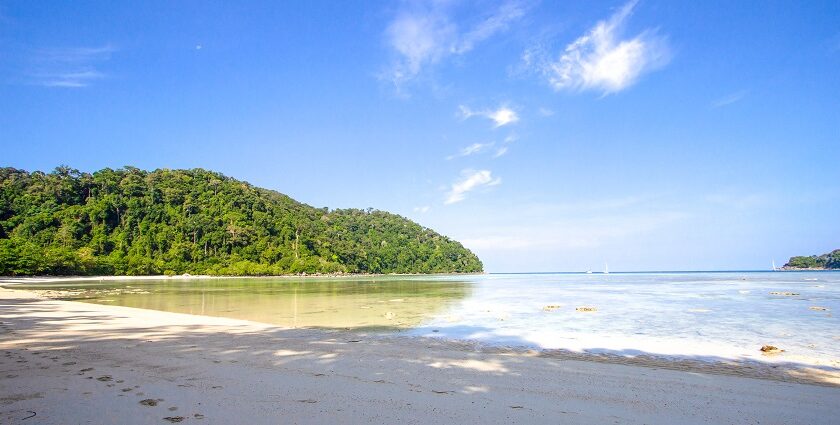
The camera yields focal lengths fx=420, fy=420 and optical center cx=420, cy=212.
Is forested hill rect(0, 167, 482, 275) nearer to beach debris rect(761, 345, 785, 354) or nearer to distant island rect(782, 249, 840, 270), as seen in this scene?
beach debris rect(761, 345, 785, 354)

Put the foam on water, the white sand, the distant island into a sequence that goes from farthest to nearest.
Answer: the distant island, the foam on water, the white sand

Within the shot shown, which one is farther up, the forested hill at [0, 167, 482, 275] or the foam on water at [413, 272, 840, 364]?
the forested hill at [0, 167, 482, 275]

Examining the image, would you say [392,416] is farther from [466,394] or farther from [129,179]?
[129,179]

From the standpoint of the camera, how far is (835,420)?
482 centimetres

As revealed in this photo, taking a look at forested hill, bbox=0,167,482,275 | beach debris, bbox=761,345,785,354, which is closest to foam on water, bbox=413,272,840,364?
beach debris, bbox=761,345,785,354

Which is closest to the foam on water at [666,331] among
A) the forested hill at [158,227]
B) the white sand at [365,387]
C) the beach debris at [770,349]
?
the beach debris at [770,349]

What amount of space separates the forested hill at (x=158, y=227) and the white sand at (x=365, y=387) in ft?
290

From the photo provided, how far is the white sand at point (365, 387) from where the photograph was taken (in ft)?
15.0

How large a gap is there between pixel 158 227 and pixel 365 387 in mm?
135410

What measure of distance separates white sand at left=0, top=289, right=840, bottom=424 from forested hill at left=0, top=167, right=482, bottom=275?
88.3 metres

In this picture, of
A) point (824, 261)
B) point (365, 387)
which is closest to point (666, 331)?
point (365, 387)

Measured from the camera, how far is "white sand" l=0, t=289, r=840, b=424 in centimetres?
457

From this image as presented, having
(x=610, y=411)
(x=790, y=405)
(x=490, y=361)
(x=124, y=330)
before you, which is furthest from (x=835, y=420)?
(x=124, y=330)

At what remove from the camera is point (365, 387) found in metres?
5.71
